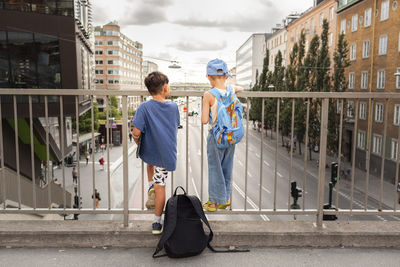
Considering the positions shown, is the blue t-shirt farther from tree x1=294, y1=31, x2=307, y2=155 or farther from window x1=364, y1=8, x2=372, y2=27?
window x1=364, y1=8, x2=372, y2=27

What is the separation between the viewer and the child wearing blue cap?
3217mm

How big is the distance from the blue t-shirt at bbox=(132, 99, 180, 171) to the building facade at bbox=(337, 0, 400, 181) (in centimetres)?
2342

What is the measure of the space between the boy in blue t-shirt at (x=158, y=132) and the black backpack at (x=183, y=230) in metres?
0.25

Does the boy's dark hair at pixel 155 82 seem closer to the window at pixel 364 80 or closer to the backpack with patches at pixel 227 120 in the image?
the backpack with patches at pixel 227 120

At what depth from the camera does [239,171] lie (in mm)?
33875

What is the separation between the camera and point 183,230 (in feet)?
9.52

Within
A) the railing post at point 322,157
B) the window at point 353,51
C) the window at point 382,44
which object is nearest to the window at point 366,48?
the window at point 353,51

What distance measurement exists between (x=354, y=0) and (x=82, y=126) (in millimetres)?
34294

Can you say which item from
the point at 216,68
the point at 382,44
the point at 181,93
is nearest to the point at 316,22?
the point at 382,44

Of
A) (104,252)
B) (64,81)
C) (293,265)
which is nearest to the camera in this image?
(293,265)

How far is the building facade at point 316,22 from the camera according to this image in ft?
137

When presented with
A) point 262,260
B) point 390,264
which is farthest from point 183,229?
point 390,264

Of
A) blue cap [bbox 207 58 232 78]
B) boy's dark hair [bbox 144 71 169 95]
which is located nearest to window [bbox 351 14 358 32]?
blue cap [bbox 207 58 232 78]

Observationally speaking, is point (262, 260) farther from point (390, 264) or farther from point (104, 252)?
point (104, 252)
